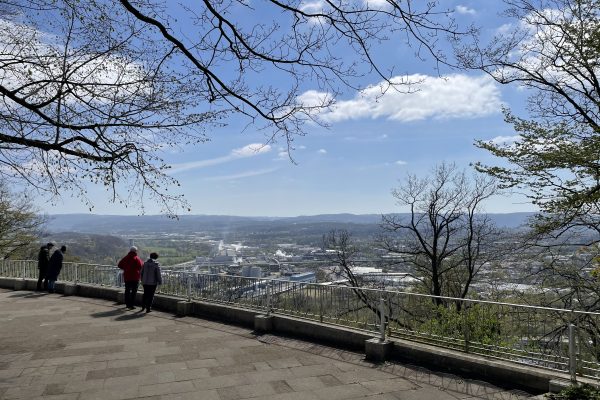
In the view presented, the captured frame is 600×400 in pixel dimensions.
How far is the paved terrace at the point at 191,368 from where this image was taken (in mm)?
6086

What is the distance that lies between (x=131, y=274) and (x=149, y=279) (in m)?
0.88

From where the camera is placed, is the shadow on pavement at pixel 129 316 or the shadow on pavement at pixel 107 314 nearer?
the shadow on pavement at pixel 129 316

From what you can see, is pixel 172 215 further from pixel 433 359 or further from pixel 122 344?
pixel 433 359

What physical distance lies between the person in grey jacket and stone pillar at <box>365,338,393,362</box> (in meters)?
6.66

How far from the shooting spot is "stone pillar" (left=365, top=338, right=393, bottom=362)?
7.35 meters

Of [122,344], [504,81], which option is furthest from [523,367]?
[504,81]

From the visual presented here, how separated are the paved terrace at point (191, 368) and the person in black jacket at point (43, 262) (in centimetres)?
616

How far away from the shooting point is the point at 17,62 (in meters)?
7.70

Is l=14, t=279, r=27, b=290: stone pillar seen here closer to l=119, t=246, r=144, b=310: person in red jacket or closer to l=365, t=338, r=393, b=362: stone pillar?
l=119, t=246, r=144, b=310: person in red jacket

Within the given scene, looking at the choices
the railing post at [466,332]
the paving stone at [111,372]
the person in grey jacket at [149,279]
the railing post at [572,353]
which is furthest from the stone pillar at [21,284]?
the railing post at [572,353]

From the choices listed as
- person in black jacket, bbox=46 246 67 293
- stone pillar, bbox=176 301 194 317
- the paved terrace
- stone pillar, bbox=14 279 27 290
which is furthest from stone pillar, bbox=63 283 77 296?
stone pillar, bbox=176 301 194 317

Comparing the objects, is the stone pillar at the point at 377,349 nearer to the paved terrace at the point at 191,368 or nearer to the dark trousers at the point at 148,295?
the paved terrace at the point at 191,368

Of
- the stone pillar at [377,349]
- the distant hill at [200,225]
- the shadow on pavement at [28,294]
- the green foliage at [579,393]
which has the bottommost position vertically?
the shadow on pavement at [28,294]

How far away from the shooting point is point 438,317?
8.41m
